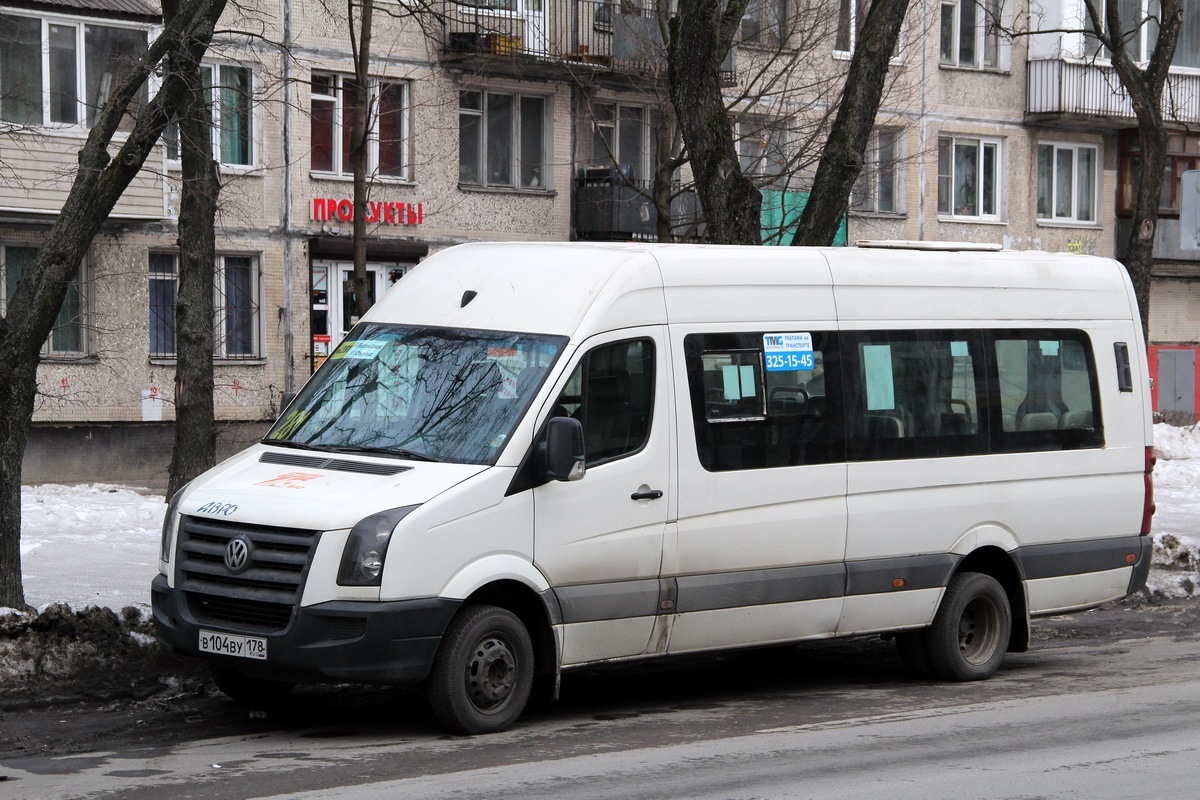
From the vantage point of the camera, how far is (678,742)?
779cm

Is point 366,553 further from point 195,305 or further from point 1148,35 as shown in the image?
point 1148,35

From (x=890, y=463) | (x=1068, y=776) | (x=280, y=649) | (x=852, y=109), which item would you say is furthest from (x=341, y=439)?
(x=852, y=109)

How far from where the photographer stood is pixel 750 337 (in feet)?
29.5

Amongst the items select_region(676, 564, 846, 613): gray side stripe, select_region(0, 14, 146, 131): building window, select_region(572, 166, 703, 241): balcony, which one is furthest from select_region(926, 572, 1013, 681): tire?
select_region(572, 166, 703, 241): balcony

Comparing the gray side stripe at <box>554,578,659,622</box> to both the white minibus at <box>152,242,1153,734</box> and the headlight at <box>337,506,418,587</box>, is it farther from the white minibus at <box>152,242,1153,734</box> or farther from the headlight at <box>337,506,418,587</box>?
the headlight at <box>337,506,418,587</box>

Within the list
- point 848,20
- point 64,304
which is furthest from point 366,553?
point 848,20

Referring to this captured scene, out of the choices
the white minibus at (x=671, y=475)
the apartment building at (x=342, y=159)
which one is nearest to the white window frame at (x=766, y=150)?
the apartment building at (x=342, y=159)

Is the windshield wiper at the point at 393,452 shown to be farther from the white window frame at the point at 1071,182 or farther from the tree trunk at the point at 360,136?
the white window frame at the point at 1071,182

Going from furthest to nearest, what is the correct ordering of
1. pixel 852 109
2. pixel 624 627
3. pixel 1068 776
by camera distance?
pixel 852 109
pixel 624 627
pixel 1068 776

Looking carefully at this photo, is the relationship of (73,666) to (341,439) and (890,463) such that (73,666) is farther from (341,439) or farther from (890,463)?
(890,463)

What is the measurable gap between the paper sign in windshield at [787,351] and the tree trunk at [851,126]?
443 cm

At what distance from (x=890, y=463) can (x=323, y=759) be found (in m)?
3.84

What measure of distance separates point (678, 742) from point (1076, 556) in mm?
3683

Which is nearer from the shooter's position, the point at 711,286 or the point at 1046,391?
the point at 711,286
